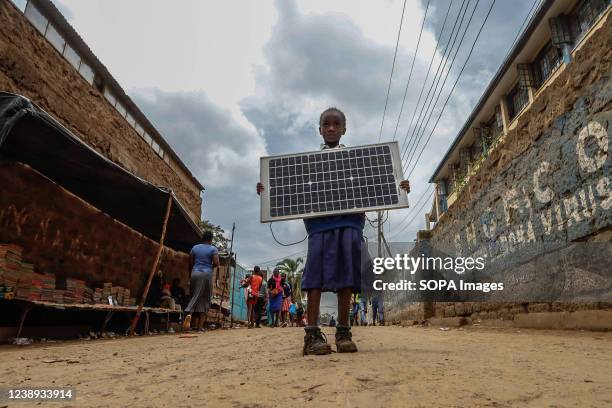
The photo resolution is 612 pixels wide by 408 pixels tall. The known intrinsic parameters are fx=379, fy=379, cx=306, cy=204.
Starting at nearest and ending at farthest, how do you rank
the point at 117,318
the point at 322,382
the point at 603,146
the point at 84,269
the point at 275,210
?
1. the point at 322,382
2. the point at 275,210
3. the point at 603,146
4. the point at 84,269
5. the point at 117,318

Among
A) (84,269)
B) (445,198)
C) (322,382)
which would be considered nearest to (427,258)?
(84,269)

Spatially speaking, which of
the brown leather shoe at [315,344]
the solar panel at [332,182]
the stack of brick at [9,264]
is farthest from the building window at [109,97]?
the brown leather shoe at [315,344]

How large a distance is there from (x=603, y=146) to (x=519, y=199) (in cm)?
190

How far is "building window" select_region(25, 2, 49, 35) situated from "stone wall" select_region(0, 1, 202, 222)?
0.57m

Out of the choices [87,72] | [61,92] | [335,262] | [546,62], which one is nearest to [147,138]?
[87,72]

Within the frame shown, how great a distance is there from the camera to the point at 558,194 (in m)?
4.49

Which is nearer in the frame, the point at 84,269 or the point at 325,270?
the point at 325,270

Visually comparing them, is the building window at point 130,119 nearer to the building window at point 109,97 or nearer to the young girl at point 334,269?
the building window at point 109,97

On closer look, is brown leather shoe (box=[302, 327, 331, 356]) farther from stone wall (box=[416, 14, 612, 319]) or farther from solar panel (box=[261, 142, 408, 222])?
stone wall (box=[416, 14, 612, 319])

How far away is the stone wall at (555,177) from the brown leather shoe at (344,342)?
287cm

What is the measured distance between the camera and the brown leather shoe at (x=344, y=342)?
2.53 m

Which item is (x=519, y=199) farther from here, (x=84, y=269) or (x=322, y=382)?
(x=84, y=269)

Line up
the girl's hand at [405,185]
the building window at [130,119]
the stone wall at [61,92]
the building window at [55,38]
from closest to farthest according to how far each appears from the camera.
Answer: the girl's hand at [405,185]
the stone wall at [61,92]
the building window at [55,38]
the building window at [130,119]

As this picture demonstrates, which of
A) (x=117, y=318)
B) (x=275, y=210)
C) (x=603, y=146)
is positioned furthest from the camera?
(x=117, y=318)
